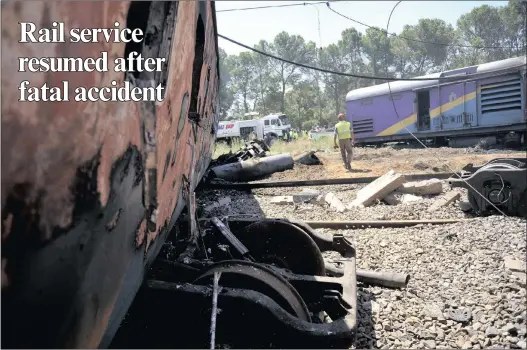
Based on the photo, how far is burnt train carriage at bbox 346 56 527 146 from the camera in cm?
1048

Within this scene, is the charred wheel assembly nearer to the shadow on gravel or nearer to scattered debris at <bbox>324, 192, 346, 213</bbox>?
the shadow on gravel

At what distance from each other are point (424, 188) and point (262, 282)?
503 centimetres

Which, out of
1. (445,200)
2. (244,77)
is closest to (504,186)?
(445,200)

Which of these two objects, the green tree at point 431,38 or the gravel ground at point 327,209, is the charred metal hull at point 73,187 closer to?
the gravel ground at point 327,209

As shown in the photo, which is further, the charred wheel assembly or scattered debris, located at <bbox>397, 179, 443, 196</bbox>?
scattered debris, located at <bbox>397, 179, 443, 196</bbox>

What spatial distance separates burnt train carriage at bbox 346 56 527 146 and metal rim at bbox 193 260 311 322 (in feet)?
26.3

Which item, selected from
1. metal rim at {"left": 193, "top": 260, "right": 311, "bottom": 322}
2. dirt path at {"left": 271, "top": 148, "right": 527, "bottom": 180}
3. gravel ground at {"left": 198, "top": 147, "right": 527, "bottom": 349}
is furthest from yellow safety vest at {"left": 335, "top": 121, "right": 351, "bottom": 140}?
metal rim at {"left": 193, "top": 260, "right": 311, "bottom": 322}

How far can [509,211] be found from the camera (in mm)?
3938

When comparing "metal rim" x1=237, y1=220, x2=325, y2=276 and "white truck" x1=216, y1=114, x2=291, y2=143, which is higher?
"white truck" x1=216, y1=114, x2=291, y2=143

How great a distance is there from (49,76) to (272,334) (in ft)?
4.80

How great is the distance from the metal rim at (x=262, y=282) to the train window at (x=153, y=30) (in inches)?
42.2

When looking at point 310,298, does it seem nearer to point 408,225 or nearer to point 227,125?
point 408,225

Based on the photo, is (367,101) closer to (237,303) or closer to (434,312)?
(434,312)

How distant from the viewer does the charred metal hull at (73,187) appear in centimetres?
92
